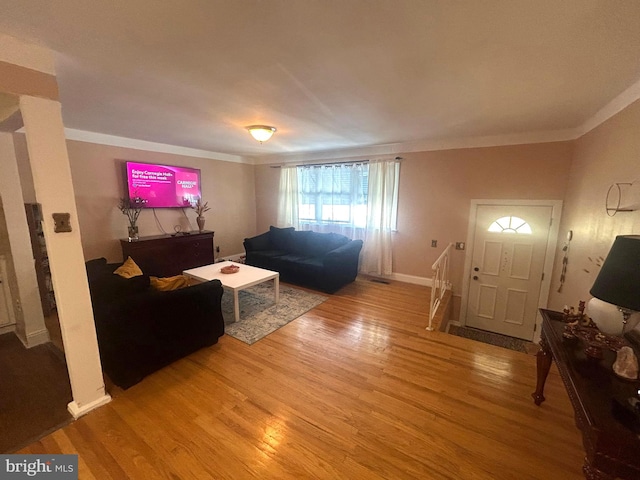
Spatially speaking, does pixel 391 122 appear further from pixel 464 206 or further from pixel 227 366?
pixel 227 366

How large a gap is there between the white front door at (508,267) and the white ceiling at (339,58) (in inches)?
50.3

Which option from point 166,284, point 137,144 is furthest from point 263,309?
point 137,144

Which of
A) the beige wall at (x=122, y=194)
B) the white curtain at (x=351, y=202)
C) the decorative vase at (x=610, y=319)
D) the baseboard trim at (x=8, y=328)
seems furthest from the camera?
the white curtain at (x=351, y=202)

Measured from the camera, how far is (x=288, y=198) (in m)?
5.86

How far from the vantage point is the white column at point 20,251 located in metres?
2.49

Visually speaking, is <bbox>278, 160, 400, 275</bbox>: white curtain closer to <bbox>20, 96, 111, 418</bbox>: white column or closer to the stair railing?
the stair railing

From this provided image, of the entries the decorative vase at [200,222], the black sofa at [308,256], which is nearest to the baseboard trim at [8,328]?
the decorative vase at [200,222]

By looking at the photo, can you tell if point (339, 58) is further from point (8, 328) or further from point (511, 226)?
point (8, 328)

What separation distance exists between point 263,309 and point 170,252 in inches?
89.3

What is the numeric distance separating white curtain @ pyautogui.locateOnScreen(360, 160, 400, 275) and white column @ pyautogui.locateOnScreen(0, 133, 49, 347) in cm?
456

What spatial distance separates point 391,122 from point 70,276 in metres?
3.39

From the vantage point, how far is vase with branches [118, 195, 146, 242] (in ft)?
14.1

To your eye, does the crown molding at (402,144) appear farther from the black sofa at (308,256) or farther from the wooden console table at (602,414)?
the wooden console table at (602,414)

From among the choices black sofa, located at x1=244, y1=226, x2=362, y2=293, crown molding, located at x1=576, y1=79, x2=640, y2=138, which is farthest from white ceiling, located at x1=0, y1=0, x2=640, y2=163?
black sofa, located at x1=244, y1=226, x2=362, y2=293
